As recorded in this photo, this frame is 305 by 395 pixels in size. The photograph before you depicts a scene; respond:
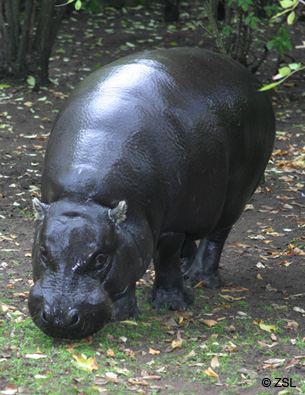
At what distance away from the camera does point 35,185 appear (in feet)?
28.7

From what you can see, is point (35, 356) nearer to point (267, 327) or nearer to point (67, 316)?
point (67, 316)

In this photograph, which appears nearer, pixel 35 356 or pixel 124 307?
pixel 35 356

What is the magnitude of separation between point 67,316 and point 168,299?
63.1 inches

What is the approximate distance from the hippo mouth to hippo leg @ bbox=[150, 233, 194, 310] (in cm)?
120

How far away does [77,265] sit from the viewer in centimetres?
457

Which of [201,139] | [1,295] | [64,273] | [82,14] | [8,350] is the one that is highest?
[201,139]

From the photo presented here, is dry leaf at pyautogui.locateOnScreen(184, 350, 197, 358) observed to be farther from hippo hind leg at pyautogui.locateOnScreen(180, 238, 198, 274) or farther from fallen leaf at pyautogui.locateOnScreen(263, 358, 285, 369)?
hippo hind leg at pyautogui.locateOnScreen(180, 238, 198, 274)

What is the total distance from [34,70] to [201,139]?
7519 millimetres

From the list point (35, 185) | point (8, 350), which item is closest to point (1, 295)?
point (8, 350)

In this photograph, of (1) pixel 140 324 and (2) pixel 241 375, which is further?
(1) pixel 140 324

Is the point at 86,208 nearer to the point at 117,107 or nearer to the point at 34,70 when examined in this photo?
the point at 117,107

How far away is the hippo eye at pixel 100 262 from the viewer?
15.2ft

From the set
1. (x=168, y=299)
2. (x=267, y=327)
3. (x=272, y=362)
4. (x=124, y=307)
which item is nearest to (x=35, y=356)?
(x=124, y=307)

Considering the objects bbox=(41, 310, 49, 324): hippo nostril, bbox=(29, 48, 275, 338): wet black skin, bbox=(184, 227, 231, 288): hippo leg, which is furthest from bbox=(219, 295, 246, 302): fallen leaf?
bbox=(41, 310, 49, 324): hippo nostril
